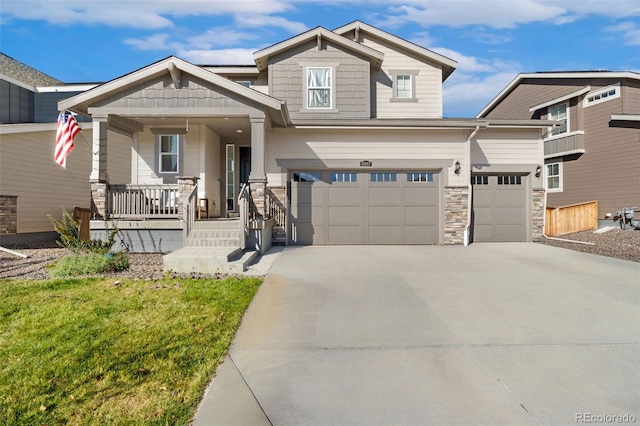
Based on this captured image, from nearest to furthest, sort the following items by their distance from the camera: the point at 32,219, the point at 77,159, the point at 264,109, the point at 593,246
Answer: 1. the point at 264,109
2. the point at 593,246
3. the point at 32,219
4. the point at 77,159

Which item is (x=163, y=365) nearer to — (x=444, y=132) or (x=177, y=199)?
(x=177, y=199)

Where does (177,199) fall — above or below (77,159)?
below

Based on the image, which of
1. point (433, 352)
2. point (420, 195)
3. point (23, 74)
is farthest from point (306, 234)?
point (23, 74)

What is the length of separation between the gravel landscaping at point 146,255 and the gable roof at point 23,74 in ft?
27.7

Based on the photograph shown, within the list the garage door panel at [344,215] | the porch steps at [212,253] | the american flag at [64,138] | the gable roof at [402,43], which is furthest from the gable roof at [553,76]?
the american flag at [64,138]

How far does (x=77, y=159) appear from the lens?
40.4 feet

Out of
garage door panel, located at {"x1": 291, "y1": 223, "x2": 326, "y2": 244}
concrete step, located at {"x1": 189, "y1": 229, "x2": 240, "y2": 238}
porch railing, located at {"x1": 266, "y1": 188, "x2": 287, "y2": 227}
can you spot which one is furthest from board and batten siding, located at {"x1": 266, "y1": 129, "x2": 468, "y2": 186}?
concrete step, located at {"x1": 189, "y1": 229, "x2": 240, "y2": 238}

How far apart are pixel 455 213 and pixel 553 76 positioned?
12298mm

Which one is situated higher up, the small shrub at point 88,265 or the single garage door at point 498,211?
the single garage door at point 498,211

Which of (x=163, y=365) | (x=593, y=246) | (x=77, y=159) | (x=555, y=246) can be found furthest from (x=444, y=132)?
(x=77, y=159)

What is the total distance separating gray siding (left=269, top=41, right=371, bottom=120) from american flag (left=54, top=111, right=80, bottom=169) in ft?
20.0

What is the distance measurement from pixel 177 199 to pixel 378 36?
9.44 meters

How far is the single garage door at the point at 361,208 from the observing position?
10469 mm

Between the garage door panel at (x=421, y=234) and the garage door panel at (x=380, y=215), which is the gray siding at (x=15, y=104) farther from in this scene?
the garage door panel at (x=421, y=234)
